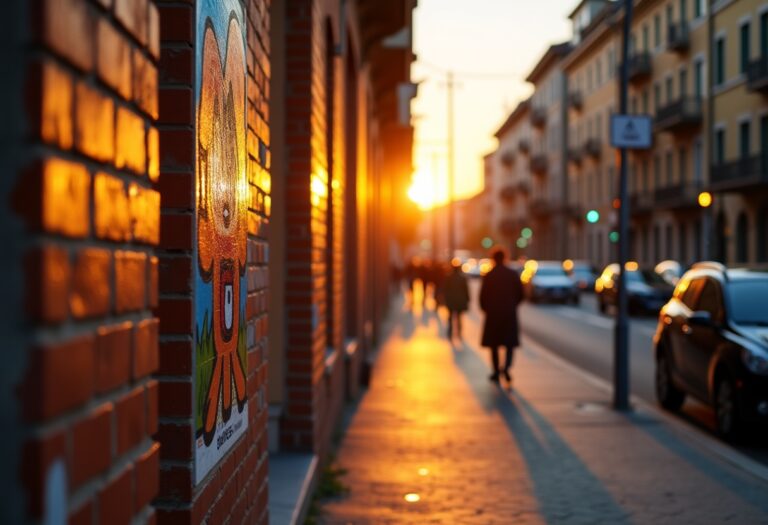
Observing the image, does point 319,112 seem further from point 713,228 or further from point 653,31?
point 653,31

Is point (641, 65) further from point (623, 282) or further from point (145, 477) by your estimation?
point (145, 477)

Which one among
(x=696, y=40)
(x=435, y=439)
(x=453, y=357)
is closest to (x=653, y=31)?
(x=696, y=40)

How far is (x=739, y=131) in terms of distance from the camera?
4228cm

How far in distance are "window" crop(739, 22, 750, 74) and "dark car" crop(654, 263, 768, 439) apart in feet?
101

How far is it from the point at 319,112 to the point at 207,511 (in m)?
5.03

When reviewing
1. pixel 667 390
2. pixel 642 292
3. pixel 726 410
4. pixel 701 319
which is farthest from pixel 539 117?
pixel 726 410

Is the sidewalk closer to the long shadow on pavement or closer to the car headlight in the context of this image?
the long shadow on pavement

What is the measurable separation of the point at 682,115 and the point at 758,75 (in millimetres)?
8880

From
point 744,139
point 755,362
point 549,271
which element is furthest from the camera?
point 549,271

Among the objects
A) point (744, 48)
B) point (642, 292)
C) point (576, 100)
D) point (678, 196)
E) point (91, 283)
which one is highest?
point (576, 100)

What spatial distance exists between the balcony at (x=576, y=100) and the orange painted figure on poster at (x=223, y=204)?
69.5 m

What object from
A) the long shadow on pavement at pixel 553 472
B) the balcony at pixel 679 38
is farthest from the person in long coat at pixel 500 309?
the balcony at pixel 679 38

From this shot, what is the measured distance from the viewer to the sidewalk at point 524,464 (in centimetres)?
687

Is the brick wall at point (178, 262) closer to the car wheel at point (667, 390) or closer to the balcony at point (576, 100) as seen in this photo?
the car wheel at point (667, 390)
